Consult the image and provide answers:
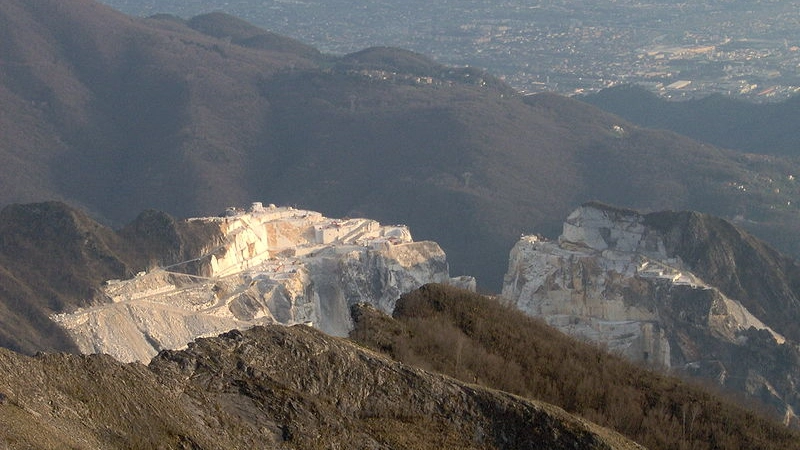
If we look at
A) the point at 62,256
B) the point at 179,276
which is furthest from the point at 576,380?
the point at 62,256

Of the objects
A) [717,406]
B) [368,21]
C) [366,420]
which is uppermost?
[366,420]

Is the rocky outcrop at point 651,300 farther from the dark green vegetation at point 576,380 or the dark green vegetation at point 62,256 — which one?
the dark green vegetation at point 576,380

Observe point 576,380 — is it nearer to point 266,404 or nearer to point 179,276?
point 266,404

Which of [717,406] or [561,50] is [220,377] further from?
[561,50]

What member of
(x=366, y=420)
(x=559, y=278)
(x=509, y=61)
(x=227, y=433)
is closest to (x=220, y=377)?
(x=227, y=433)

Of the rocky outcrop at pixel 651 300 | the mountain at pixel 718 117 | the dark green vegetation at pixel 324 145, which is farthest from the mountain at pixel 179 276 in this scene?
the mountain at pixel 718 117

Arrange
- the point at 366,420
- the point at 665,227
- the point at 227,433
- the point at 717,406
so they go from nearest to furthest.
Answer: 1. the point at 227,433
2. the point at 366,420
3. the point at 717,406
4. the point at 665,227
